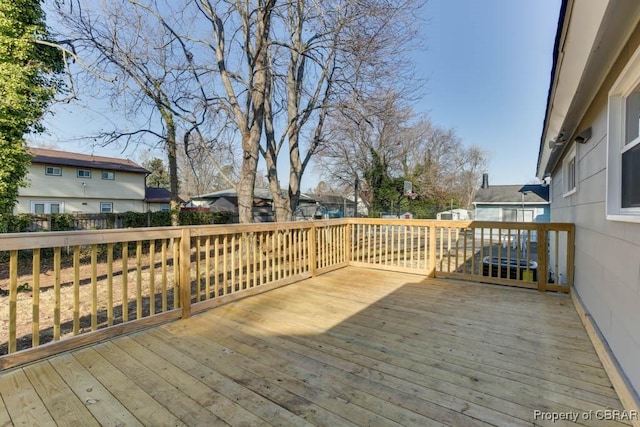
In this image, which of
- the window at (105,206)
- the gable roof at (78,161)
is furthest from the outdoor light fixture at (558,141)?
the window at (105,206)

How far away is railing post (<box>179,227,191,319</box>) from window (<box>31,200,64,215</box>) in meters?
18.8

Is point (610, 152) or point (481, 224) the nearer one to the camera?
point (610, 152)

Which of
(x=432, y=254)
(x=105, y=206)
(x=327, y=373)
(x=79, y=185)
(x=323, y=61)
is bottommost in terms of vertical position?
(x=327, y=373)

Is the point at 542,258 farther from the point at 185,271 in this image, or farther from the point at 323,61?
the point at 323,61

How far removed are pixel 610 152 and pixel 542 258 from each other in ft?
8.03

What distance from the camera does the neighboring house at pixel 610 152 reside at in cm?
162

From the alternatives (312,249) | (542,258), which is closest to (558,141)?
(542,258)

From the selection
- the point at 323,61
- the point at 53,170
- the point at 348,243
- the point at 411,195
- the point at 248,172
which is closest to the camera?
the point at 348,243

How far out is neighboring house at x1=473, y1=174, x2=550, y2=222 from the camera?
15.8 meters

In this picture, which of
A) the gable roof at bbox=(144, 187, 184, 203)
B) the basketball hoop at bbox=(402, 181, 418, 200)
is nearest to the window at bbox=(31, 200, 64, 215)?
the gable roof at bbox=(144, 187, 184, 203)

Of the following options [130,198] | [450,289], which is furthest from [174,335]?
[130,198]

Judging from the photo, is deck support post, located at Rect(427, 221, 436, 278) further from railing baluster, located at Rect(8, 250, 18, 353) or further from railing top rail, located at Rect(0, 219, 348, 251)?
railing baluster, located at Rect(8, 250, 18, 353)

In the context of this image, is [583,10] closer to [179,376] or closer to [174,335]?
[179,376]

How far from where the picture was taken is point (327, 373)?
6.89 ft
